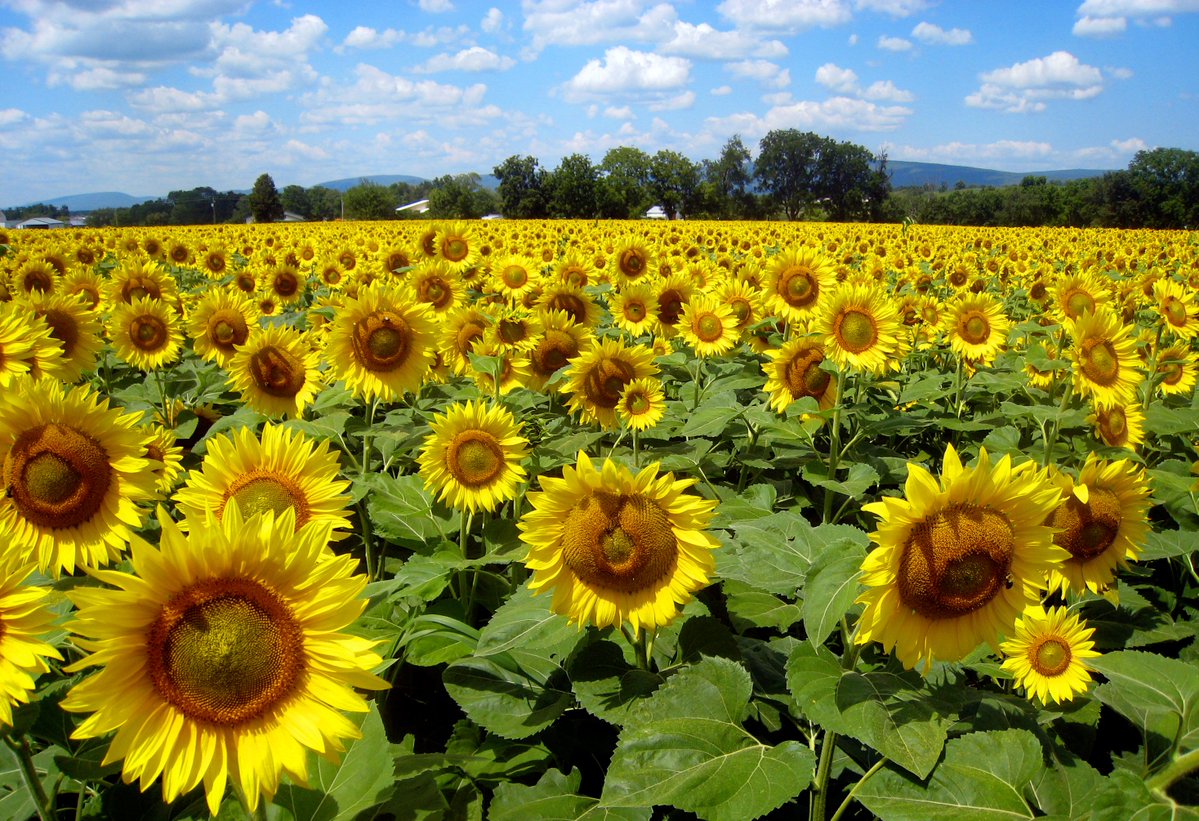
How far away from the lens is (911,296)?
25.0ft

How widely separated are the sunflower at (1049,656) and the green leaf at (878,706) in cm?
113

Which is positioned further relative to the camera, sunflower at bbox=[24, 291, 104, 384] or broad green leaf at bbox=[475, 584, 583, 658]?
sunflower at bbox=[24, 291, 104, 384]

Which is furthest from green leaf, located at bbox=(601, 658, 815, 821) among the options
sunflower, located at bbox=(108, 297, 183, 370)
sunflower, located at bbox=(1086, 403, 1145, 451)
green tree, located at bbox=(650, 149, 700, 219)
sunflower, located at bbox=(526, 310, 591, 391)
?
green tree, located at bbox=(650, 149, 700, 219)

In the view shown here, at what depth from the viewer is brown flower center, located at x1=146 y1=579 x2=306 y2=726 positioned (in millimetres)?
1457

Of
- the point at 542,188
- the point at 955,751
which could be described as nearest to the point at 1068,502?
the point at 955,751

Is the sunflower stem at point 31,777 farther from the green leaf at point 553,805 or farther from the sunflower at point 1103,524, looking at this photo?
the sunflower at point 1103,524

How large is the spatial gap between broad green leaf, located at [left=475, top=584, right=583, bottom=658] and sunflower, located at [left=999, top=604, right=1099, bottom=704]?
181 cm

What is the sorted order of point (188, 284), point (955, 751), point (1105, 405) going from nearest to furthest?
1. point (955, 751)
2. point (1105, 405)
3. point (188, 284)

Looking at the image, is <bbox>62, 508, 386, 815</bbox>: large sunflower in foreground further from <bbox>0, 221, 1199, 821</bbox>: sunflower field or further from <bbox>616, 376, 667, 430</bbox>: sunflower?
<bbox>616, 376, 667, 430</bbox>: sunflower

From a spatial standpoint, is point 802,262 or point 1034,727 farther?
point 802,262

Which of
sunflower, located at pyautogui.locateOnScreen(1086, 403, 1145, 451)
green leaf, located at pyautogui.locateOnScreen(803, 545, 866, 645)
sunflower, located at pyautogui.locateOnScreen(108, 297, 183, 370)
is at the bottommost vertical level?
sunflower, located at pyautogui.locateOnScreen(1086, 403, 1145, 451)

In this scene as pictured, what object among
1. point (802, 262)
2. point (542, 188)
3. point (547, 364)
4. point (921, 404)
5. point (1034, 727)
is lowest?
point (1034, 727)

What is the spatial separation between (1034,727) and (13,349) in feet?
14.5

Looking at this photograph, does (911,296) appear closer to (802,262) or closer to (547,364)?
(802,262)
